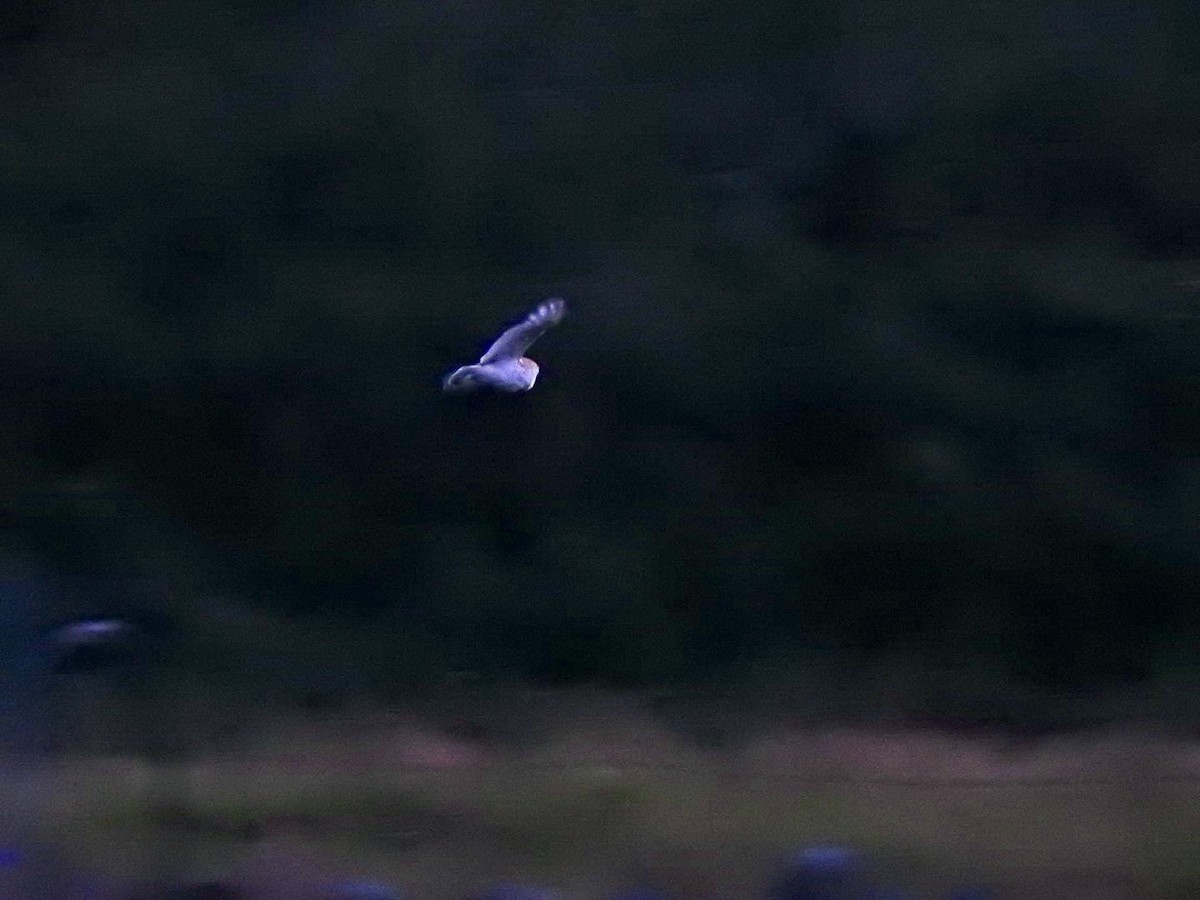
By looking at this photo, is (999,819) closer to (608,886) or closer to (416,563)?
(608,886)

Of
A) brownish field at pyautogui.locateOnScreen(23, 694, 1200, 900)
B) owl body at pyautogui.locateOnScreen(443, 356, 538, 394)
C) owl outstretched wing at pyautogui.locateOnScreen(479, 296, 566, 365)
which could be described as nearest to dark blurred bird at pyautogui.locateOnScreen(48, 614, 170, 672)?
brownish field at pyautogui.locateOnScreen(23, 694, 1200, 900)

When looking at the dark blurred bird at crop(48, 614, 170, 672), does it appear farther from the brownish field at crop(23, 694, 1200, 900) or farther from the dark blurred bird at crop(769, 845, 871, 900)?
the dark blurred bird at crop(769, 845, 871, 900)

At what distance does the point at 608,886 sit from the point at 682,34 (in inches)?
213

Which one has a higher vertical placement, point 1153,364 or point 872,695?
point 1153,364

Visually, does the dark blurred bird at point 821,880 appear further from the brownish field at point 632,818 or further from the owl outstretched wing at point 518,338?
the owl outstretched wing at point 518,338

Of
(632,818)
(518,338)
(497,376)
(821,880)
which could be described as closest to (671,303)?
(518,338)

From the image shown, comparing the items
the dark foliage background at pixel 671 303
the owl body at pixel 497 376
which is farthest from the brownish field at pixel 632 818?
the dark foliage background at pixel 671 303

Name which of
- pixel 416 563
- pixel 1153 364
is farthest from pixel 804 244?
pixel 416 563

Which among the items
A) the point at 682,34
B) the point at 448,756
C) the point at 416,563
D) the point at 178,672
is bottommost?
the point at 448,756

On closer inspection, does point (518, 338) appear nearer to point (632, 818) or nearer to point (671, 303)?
point (632, 818)

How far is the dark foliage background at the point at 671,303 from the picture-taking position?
1138 centimetres

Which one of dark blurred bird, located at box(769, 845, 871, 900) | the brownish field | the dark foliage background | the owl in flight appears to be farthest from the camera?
the dark foliage background

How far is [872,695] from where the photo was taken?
1112 centimetres

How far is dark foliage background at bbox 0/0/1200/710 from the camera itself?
11383 millimetres
